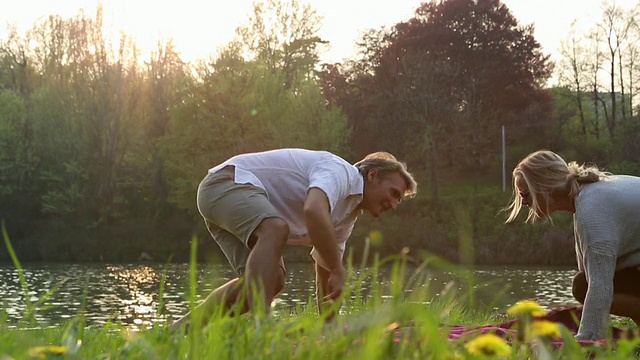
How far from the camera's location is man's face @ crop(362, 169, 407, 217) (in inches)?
175

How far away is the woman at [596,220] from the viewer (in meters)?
3.94

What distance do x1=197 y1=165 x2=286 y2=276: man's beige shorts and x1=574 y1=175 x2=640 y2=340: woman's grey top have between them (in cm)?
146

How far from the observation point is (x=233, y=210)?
13.9 feet

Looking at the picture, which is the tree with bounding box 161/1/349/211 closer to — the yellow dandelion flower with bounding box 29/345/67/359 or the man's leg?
the man's leg

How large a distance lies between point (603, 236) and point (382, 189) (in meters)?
1.09

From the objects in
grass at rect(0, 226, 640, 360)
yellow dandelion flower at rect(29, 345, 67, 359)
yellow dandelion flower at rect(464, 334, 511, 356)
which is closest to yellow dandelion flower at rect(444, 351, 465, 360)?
grass at rect(0, 226, 640, 360)

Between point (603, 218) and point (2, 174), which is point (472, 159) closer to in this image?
point (2, 174)

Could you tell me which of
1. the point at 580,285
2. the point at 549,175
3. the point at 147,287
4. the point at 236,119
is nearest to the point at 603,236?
the point at 549,175

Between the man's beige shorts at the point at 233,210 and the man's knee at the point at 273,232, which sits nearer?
the man's knee at the point at 273,232

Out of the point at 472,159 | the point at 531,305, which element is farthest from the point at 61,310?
the point at 472,159

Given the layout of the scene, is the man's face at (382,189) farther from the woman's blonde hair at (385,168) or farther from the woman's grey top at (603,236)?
the woman's grey top at (603,236)

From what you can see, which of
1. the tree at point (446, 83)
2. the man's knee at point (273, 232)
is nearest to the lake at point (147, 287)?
the tree at point (446, 83)

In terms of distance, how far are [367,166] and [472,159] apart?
104 ft

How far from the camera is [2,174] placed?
36188 millimetres
